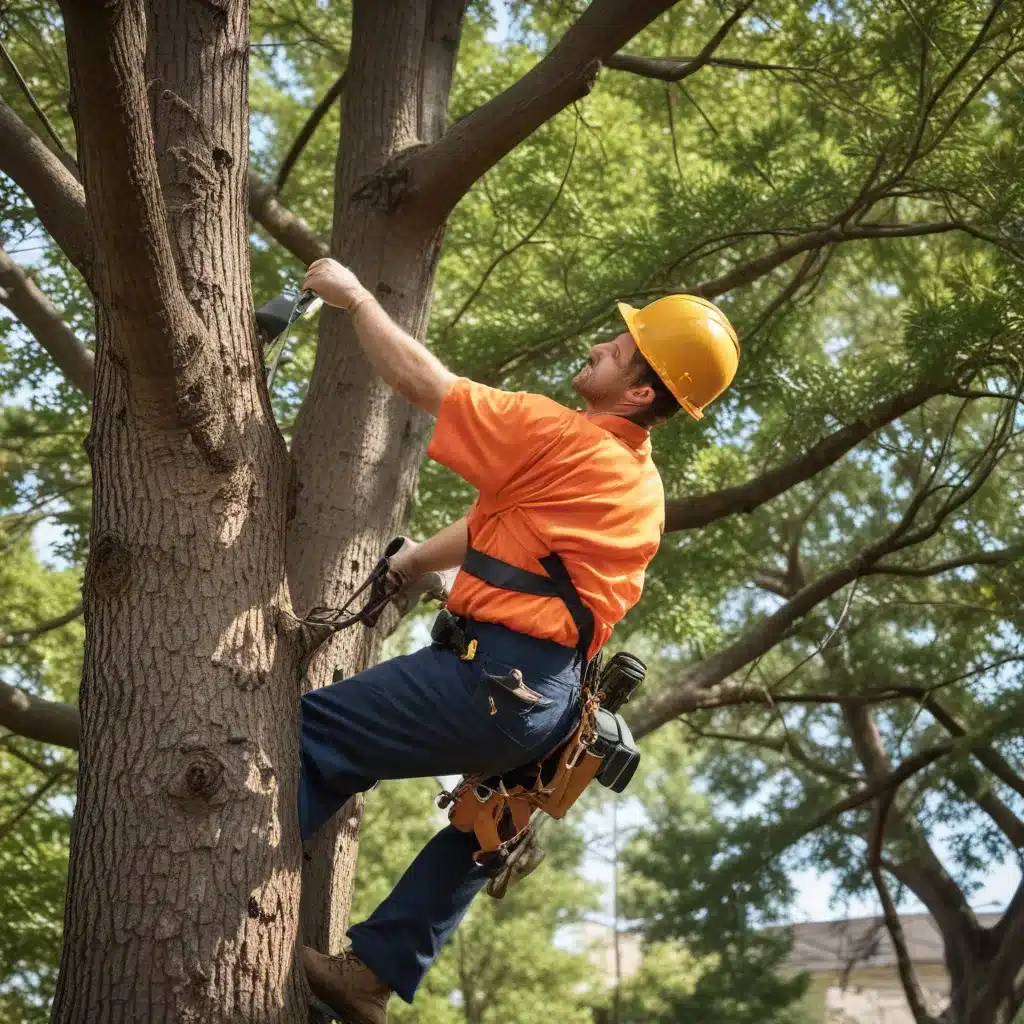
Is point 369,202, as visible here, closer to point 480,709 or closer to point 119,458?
point 119,458

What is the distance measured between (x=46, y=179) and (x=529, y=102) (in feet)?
4.66

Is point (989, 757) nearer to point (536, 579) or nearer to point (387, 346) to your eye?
point (536, 579)

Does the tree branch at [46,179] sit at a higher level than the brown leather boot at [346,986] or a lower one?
higher

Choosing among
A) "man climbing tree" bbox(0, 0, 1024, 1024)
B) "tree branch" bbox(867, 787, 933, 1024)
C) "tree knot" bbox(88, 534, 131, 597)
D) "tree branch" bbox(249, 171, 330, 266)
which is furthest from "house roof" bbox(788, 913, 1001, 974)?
"tree knot" bbox(88, 534, 131, 597)

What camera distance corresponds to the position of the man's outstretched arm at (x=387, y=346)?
3.04 meters

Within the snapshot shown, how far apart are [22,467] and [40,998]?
172 inches

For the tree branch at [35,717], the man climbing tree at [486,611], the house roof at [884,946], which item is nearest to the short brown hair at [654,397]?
the man climbing tree at [486,611]

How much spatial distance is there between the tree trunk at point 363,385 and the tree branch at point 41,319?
1.99 meters

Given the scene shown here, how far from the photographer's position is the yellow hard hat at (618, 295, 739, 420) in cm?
334

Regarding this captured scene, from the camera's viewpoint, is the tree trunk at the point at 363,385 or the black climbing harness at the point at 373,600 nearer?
the black climbing harness at the point at 373,600

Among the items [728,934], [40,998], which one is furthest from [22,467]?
[728,934]

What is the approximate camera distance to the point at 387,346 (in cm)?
307

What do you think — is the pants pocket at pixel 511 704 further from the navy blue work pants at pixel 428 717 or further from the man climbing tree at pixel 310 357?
the man climbing tree at pixel 310 357

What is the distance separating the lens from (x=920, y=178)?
5.79 metres
